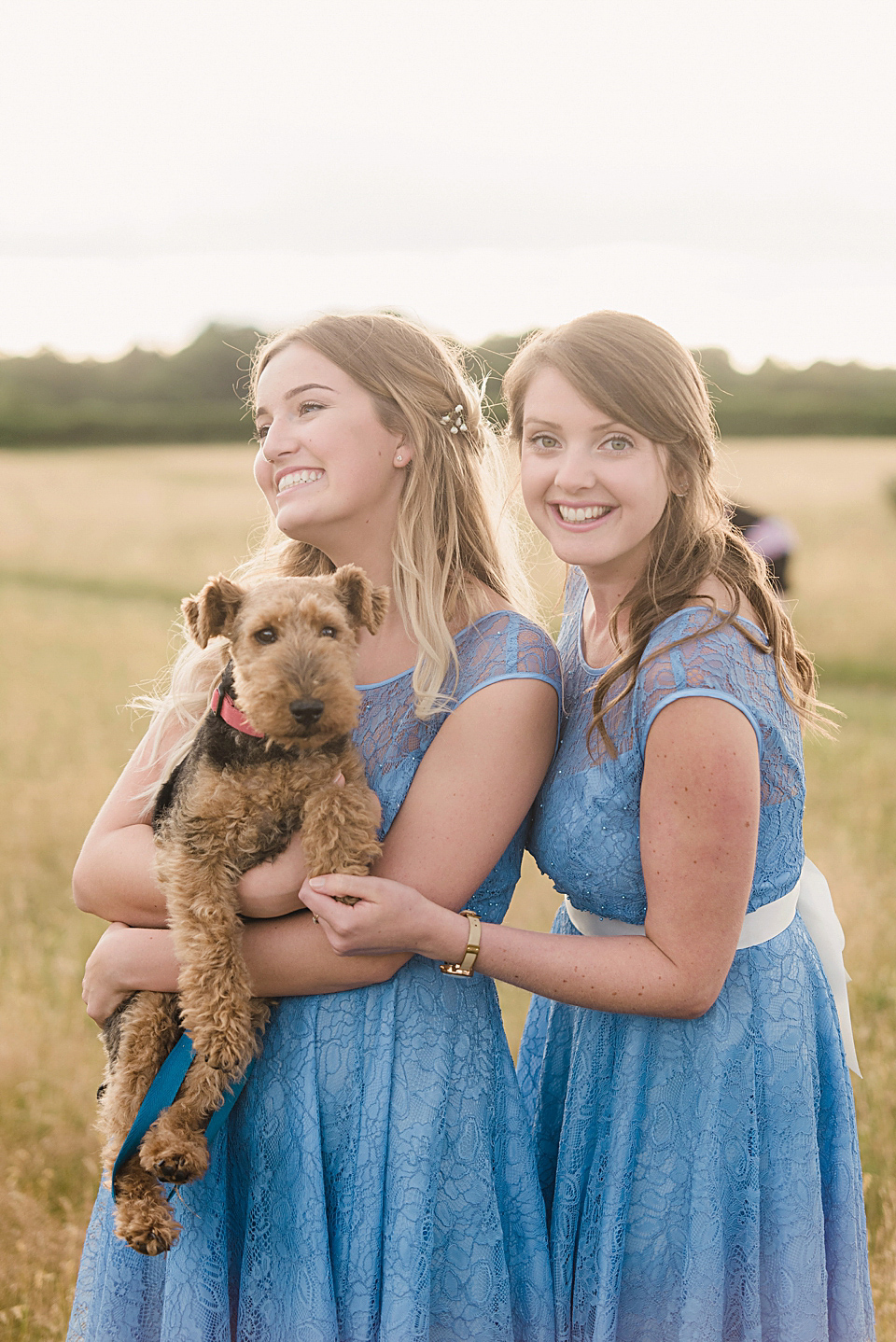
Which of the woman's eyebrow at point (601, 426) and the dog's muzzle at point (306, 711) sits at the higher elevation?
the woman's eyebrow at point (601, 426)

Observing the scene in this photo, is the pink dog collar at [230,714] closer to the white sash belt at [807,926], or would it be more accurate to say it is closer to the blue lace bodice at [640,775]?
the blue lace bodice at [640,775]

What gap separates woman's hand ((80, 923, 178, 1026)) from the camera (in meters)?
2.38

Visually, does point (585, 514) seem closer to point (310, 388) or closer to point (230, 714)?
point (310, 388)

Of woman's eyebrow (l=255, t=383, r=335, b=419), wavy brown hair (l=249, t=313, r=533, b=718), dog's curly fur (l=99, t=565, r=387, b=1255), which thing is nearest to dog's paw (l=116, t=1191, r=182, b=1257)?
dog's curly fur (l=99, t=565, r=387, b=1255)

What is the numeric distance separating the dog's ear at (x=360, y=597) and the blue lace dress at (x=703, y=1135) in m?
0.61

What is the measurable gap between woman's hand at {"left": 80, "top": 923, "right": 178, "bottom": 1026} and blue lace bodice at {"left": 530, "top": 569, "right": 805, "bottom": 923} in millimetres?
1017

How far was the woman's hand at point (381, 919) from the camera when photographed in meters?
2.11

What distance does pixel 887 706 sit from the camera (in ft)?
39.4

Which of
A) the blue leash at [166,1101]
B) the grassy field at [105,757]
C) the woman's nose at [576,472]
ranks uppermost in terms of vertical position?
the woman's nose at [576,472]

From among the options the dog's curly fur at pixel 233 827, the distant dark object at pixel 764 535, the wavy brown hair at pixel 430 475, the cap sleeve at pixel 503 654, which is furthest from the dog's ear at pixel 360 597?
the distant dark object at pixel 764 535

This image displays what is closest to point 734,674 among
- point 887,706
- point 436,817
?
point 436,817

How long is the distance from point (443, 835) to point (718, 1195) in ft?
3.73

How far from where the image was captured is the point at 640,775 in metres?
2.32

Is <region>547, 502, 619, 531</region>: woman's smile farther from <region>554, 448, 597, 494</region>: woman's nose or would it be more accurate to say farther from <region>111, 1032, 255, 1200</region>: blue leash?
<region>111, 1032, 255, 1200</region>: blue leash
